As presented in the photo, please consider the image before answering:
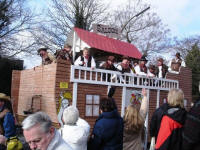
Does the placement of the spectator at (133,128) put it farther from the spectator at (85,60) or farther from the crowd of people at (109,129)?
the spectator at (85,60)

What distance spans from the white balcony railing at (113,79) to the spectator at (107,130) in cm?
374

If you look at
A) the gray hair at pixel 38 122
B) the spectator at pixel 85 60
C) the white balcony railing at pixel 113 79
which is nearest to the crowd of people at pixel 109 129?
the gray hair at pixel 38 122

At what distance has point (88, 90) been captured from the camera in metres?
7.25

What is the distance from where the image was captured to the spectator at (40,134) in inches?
73.0

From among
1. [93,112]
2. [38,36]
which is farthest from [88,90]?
[38,36]

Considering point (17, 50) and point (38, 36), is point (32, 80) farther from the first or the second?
point (38, 36)

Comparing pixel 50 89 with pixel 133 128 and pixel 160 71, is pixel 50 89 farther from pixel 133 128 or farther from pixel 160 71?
pixel 160 71

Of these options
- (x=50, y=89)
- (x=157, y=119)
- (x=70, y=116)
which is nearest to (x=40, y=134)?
(x=70, y=116)

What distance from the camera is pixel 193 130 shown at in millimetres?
2289

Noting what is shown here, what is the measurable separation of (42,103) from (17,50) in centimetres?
1231

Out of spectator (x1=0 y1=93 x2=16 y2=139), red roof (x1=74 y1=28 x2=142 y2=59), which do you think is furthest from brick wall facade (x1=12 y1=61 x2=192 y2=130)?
red roof (x1=74 y1=28 x2=142 y2=59)

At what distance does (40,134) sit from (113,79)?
6.26m

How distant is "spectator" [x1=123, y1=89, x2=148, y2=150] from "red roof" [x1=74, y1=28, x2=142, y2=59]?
6807 mm

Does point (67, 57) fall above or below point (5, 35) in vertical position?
below
